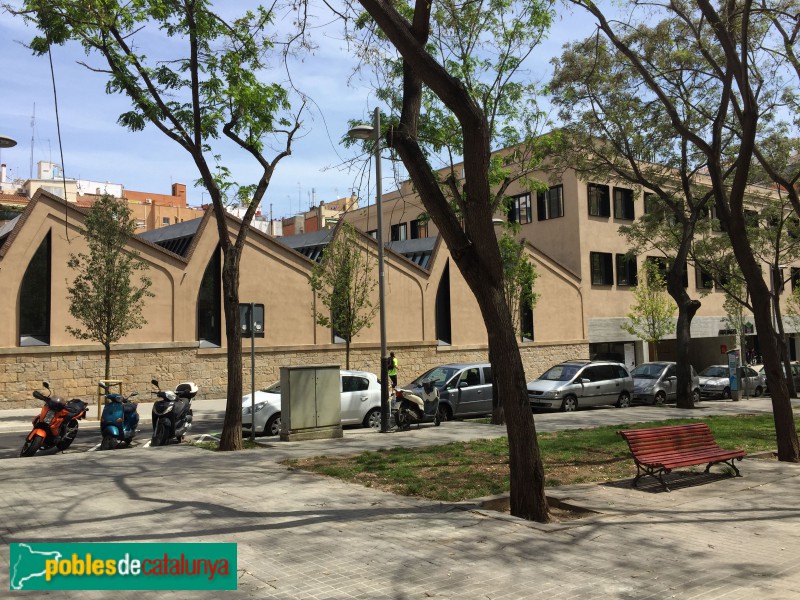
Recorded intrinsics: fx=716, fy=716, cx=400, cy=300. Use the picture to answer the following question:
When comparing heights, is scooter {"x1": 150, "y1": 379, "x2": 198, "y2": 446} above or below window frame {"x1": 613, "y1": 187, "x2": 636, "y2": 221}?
below

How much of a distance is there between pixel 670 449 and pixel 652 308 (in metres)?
28.1

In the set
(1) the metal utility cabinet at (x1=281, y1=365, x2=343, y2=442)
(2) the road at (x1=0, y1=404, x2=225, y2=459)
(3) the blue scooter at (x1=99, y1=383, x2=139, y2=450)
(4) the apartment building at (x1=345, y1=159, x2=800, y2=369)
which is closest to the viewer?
(3) the blue scooter at (x1=99, y1=383, x2=139, y2=450)

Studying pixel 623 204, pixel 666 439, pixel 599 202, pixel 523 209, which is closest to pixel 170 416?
pixel 666 439

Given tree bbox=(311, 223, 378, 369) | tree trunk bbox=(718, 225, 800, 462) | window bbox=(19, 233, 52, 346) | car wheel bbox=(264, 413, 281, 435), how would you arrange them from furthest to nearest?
tree bbox=(311, 223, 378, 369) → window bbox=(19, 233, 52, 346) → car wheel bbox=(264, 413, 281, 435) → tree trunk bbox=(718, 225, 800, 462)

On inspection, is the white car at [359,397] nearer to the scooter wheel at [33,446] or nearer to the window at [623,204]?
the scooter wheel at [33,446]

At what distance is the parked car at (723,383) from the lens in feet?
97.9

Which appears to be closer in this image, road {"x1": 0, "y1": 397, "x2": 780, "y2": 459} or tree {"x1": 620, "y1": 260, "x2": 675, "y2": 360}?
road {"x1": 0, "y1": 397, "x2": 780, "y2": 459}

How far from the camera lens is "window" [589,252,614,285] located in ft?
128

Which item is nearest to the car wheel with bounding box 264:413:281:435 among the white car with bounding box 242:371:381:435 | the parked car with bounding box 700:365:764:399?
the white car with bounding box 242:371:381:435

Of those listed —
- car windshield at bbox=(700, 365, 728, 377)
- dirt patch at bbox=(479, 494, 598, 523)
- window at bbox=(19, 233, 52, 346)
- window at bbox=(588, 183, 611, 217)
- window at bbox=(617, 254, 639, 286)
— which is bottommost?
dirt patch at bbox=(479, 494, 598, 523)

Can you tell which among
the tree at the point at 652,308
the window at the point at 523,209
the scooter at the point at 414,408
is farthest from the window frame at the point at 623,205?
the scooter at the point at 414,408

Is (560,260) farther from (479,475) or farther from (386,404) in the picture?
(479,475)

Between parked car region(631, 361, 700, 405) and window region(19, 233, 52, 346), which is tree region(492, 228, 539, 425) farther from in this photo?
window region(19, 233, 52, 346)

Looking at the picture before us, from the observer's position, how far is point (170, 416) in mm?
13922
